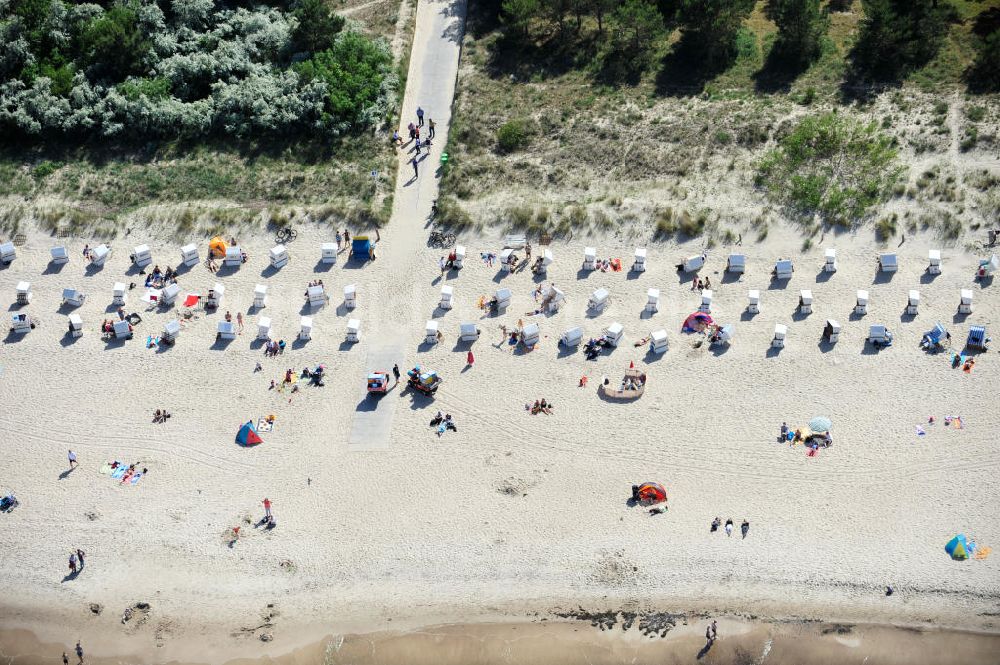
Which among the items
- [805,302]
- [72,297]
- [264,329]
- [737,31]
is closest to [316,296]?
[264,329]

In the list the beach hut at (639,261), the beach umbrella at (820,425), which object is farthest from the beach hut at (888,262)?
the beach hut at (639,261)

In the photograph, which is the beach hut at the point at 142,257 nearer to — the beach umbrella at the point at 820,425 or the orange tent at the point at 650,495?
the orange tent at the point at 650,495

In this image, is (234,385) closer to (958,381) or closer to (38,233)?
(38,233)

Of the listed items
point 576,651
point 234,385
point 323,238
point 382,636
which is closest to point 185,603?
point 382,636

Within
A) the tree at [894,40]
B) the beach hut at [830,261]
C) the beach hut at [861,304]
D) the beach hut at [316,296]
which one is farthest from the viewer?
the tree at [894,40]

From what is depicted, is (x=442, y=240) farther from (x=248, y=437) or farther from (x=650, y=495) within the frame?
(x=650, y=495)

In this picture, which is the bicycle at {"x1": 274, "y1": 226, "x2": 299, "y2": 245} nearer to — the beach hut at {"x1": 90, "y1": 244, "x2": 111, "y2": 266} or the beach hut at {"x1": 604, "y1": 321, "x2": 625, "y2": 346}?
the beach hut at {"x1": 90, "y1": 244, "x2": 111, "y2": 266}
